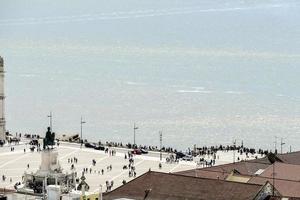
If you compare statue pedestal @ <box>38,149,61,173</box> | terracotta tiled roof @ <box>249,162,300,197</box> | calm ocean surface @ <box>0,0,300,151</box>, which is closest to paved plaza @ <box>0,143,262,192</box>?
statue pedestal @ <box>38,149,61,173</box>

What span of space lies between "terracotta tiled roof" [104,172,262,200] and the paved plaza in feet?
48.2

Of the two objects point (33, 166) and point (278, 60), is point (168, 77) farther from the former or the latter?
point (33, 166)

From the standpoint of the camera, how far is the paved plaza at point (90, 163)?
51.1 meters

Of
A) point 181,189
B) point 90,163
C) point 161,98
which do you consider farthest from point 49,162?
point 161,98

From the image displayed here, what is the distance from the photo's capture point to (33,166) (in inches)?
2108

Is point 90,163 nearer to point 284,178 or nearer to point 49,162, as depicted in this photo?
point 49,162

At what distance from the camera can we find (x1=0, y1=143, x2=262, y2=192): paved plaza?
51.1 metres

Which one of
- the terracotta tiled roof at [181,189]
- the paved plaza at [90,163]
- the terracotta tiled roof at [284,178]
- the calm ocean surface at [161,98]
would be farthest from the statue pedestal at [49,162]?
the calm ocean surface at [161,98]

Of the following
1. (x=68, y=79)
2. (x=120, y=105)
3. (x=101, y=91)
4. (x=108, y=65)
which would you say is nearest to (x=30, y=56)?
(x=108, y=65)

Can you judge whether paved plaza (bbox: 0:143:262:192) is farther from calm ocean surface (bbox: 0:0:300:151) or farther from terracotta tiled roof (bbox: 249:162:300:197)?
calm ocean surface (bbox: 0:0:300:151)

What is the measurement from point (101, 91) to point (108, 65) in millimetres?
40006

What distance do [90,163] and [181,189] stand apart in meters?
24.9

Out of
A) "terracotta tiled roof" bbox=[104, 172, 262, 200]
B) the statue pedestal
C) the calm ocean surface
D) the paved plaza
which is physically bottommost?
the paved plaza

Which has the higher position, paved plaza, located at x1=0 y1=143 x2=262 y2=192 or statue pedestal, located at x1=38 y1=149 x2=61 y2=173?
statue pedestal, located at x1=38 y1=149 x2=61 y2=173
